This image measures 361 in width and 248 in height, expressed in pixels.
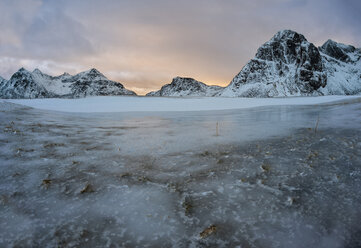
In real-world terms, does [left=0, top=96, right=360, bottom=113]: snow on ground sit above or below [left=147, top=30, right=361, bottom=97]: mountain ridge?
below

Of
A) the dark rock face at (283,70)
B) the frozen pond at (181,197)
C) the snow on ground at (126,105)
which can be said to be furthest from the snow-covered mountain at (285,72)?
the frozen pond at (181,197)

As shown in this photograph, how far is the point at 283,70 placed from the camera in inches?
6895

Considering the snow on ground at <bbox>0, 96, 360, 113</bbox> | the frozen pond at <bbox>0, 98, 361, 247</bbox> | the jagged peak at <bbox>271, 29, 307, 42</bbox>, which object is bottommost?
the frozen pond at <bbox>0, 98, 361, 247</bbox>

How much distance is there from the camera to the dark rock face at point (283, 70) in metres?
166

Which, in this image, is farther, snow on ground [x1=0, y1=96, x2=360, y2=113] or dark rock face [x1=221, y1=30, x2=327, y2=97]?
dark rock face [x1=221, y1=30, x2=327, y2=97]

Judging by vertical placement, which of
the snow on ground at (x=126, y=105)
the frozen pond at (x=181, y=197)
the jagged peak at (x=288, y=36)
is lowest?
the frozen pond at (x=181, y=197)

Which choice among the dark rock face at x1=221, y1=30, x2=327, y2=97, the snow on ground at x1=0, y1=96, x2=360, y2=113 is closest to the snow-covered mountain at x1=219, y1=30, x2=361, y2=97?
the dark rock face at x1=221, y1=30, x2=327, y2=97

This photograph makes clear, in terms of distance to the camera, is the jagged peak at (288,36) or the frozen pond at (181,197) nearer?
the frozen pond at (181,197)

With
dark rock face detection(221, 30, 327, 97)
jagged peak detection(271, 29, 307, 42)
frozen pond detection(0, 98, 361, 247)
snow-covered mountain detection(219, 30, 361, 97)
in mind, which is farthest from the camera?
jagged peak detection(271, 29, 307, 42)

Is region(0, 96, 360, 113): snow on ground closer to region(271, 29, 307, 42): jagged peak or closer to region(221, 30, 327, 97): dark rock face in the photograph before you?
region(221, 30, 327, 97): dark rock face

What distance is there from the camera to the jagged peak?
182 meters

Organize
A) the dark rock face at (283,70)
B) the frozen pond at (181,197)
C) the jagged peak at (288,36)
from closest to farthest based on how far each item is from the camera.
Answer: the frozen pond at (181,197), the dark rock face at (283,70), the jagged peak at (288,36)

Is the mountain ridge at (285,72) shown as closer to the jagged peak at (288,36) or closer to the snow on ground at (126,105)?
the jagged peak at (288,36)

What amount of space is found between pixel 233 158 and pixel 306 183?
1.04m
